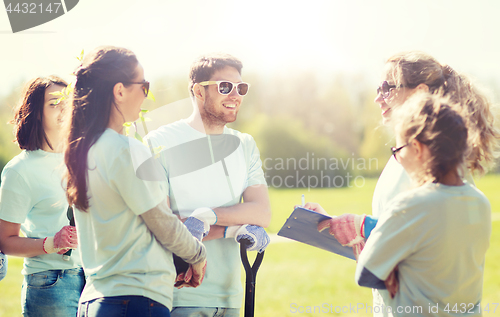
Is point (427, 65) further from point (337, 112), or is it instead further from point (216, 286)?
point (337, 112)

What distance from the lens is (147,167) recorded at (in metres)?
1.61

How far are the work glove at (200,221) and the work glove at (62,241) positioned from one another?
0.62m

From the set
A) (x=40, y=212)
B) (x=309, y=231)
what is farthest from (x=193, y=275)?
(x=40, y=212)

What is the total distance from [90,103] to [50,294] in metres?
1.25

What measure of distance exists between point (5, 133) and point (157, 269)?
29355 millimetres

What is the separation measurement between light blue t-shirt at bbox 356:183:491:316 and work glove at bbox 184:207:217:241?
84cm

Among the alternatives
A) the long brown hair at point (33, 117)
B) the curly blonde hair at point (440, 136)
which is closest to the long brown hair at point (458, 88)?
the curly blonde hair at point (440, 136)

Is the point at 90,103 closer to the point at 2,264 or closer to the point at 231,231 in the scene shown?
the point at 231,231

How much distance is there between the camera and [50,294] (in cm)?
228

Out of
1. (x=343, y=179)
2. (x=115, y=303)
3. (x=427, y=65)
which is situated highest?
(x=427, y=65)

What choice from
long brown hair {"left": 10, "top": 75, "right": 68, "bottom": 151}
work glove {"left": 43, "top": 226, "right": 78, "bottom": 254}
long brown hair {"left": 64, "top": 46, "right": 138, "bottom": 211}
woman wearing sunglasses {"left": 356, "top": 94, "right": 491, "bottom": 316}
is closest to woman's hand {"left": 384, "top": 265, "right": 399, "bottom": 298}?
woman wearing sunglasses {"left": 356, "top": 94, "right": 491, "bottom": 316}

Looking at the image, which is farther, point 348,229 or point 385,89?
point 385,89

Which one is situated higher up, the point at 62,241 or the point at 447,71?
the point at 447,71

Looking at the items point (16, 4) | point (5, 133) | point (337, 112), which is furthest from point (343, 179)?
point (16, 4)
